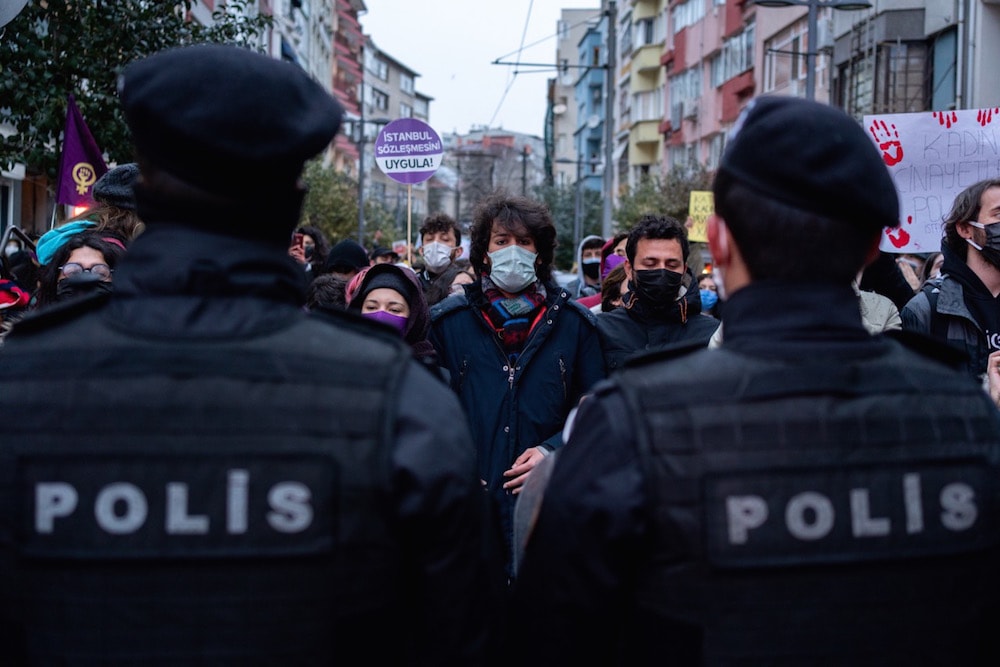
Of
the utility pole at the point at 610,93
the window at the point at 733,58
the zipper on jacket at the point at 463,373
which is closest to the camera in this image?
the zipper on jacket at the point at 463,373

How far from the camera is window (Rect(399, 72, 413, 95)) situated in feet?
395

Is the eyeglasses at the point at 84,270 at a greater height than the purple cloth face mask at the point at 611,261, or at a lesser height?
lesser

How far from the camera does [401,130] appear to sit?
13.3 metres

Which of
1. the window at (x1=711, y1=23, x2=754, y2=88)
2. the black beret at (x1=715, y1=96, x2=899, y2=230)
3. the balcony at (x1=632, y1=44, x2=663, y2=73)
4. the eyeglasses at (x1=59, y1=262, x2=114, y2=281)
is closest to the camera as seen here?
the black beret at (x1=715, y1=96, x2=899, y2=230)

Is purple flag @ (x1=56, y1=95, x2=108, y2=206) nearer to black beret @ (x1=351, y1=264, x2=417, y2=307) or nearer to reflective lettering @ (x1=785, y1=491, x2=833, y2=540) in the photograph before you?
black beret @ (x1=351, y1=264, x2=417, y2=307)

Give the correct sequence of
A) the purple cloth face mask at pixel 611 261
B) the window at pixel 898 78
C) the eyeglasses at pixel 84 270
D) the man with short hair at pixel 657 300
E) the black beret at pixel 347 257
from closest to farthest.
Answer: the eyeglasses at pixel 84 270
the man with short hair at pixel 657 300
the purple cloth face mask at pixel 611 261
the black beret at pixel 347 257
the window at pixel 898 78

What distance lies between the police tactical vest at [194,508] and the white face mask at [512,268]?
3.20 meters

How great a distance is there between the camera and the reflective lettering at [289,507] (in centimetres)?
208

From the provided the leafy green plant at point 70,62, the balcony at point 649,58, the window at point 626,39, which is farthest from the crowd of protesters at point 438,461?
the window at point 626,39

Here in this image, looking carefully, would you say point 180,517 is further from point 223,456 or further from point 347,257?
point 347,257

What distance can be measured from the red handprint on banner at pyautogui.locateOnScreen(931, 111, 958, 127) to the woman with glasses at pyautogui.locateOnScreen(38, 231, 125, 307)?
4.21m

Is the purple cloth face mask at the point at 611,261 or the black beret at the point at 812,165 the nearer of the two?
the black beret at the point at 812,165

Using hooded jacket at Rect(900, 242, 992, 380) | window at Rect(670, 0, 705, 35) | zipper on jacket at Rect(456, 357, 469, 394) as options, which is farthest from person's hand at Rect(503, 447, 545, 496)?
window at Rect(670, 0, 705, 35)

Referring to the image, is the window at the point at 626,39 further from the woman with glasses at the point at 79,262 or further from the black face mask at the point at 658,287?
the woman with glasses at the point at 79,262
